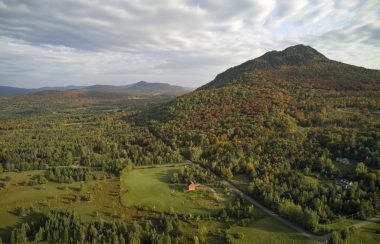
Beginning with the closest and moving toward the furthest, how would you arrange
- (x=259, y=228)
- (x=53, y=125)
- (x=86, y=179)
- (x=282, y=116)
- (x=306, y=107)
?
(x=259, y=228), (x=86, y=179), (x=282, y=116), (x=306, y=107), (x=53, y=125)

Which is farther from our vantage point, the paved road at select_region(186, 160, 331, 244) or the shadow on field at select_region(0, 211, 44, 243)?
the shadow on field at select_region(0, 211, 44, 243)

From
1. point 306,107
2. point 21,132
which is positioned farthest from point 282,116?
point 21,132

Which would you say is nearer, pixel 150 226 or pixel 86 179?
pixel 150 226

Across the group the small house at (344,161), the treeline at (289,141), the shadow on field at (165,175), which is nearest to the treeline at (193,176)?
the shadow on field at (165,175)

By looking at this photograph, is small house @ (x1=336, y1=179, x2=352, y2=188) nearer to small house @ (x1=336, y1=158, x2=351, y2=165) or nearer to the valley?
the valley

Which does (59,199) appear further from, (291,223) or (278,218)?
(291,223)

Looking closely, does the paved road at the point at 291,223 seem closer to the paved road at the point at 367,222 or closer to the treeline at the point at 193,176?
the paved road at the point at 367,222

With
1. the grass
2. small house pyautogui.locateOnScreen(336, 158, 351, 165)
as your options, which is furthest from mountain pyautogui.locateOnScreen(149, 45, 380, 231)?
the grass

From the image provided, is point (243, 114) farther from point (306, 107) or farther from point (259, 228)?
point (259, 228)
